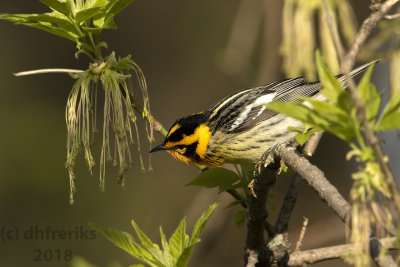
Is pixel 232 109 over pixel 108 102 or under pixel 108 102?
under

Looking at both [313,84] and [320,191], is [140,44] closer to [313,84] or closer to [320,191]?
[313,84]

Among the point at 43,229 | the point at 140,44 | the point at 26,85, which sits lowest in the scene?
the point at 43,229

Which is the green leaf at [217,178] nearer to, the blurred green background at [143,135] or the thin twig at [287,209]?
the thin twig at [287,209]

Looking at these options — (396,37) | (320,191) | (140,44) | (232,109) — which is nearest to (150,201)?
(140,44)

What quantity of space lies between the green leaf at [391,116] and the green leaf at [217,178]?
1289 millimetres

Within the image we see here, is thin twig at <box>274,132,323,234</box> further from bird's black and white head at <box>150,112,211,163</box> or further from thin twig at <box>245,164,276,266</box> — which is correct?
bird's black and white head at <box>150,112,211,163</box>

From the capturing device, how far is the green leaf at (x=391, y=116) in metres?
1.25

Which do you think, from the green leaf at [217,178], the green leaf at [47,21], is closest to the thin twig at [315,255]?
the green leaf at [217,178]

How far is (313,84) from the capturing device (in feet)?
12.9

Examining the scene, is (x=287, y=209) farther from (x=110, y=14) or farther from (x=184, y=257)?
(x=110, y=14)

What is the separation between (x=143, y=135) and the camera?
19.2ft

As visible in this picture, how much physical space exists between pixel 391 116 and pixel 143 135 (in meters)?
4.68

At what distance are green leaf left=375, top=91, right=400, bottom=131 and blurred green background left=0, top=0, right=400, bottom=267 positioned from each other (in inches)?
137

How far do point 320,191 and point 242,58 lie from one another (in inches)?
124
